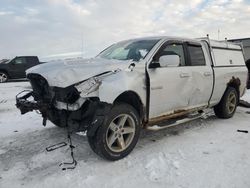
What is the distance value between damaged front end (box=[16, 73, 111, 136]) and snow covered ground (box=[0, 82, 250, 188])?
0.58 m

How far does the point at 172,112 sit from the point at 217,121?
6.79ft

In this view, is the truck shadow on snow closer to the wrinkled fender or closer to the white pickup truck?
the white pickup truck

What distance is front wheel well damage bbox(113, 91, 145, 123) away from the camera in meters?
4.32

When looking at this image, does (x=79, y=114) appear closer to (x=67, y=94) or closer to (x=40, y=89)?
(x=67, y=94)

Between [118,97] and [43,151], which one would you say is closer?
[118,97]

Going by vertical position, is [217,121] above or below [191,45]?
below

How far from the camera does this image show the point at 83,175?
3.76 meters

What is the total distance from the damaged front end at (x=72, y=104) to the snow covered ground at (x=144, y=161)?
577 mm

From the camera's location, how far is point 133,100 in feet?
14.8

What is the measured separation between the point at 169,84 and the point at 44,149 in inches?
93.9

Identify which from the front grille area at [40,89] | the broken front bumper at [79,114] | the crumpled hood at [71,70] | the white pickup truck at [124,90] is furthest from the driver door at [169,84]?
the front grille area at [40,89]

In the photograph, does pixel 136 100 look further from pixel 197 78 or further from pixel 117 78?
pixel 197 78

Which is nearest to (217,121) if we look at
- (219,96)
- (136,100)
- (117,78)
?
(219,96)

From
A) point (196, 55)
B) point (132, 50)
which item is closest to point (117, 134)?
point (132, 50)
